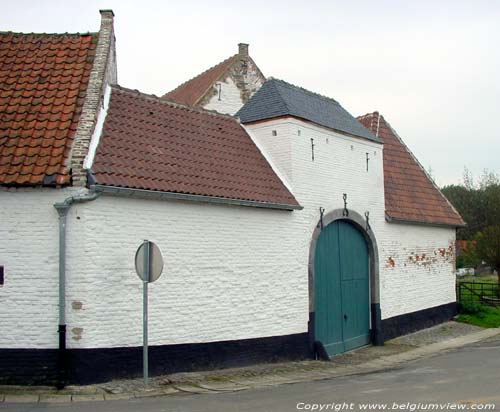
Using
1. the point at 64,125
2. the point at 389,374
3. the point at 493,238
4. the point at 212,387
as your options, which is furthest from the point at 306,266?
the point at 493,238

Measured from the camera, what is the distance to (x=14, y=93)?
12.3 metres

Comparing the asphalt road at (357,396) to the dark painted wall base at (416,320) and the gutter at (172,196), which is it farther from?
the dark painted wall base at (416,320)

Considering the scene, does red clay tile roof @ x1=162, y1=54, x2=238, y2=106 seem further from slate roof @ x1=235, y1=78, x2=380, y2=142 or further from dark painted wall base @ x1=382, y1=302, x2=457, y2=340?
dark painted wall base @ x1=382, y1=302, x2=457, y2=340

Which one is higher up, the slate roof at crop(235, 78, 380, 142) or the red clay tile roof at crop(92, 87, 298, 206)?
the slate roof at crop(235, 78, 380, 142)

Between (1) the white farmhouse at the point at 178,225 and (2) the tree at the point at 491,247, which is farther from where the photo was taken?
(2) the tree at the point at 491,247

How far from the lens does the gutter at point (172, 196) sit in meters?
10.9

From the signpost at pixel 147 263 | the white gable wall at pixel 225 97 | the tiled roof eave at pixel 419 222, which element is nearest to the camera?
the signpost at pixel 147 263

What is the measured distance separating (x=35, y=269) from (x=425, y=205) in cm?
1407

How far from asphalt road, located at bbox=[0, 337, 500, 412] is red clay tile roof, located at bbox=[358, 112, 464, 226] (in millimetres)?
7134

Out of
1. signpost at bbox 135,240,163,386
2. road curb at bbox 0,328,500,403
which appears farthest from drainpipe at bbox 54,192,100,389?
signpost at bbox 135,240,163,386

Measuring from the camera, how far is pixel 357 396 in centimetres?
1006

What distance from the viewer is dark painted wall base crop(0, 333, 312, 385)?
34.5ft

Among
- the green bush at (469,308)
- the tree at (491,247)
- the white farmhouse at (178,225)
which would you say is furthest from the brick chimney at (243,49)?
the tree at (491,247)

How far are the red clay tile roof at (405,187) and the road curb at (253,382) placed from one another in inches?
161
